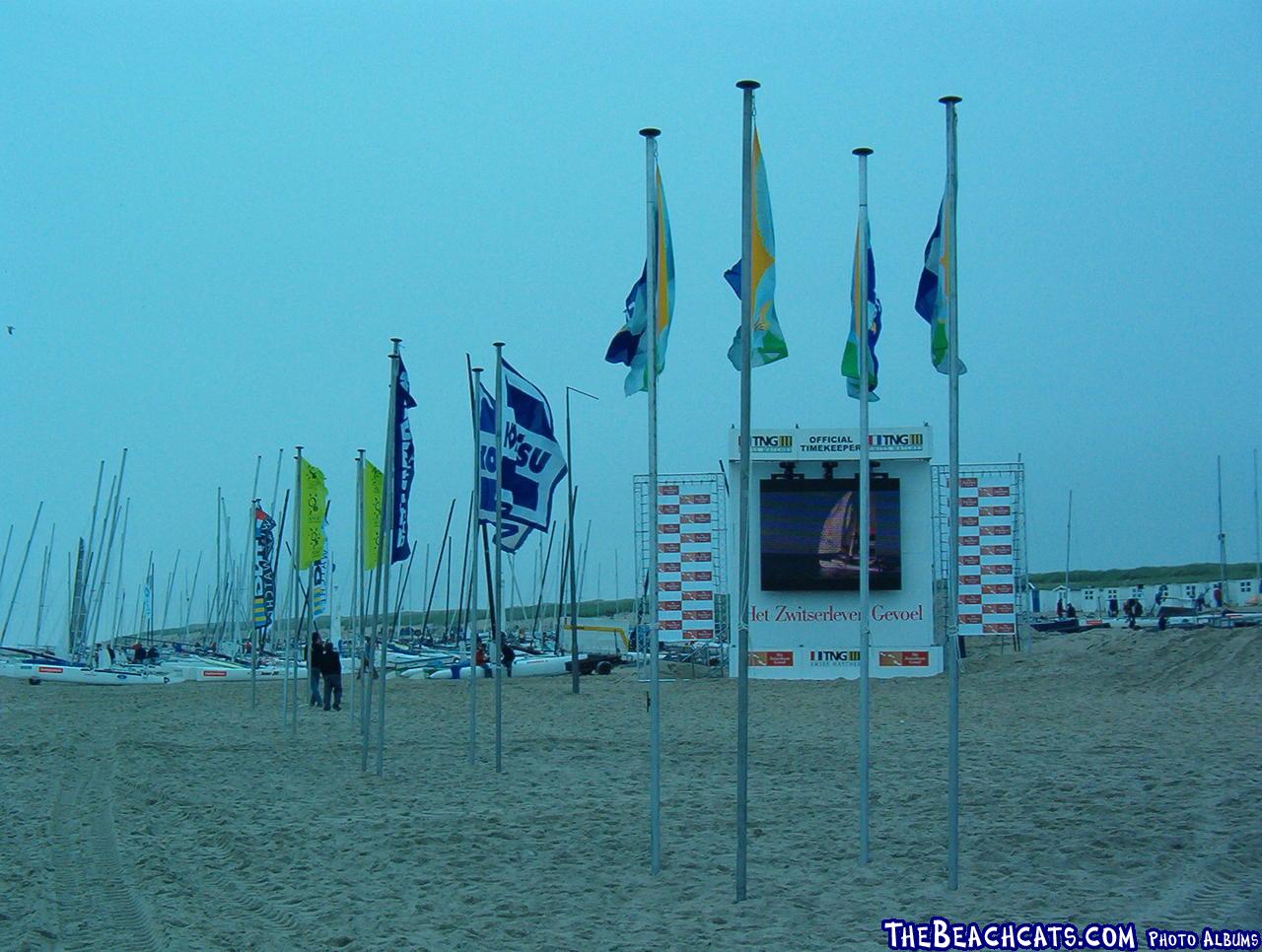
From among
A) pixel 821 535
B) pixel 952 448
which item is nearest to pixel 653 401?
pixel 952 448

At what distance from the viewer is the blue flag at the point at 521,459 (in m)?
16.2

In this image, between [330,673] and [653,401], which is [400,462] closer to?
[653,401]

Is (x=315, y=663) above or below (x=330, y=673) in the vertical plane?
above

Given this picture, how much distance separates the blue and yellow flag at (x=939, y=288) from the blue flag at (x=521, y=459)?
6659mm

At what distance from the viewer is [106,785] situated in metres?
17.0

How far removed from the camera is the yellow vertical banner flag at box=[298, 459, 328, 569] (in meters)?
23.6

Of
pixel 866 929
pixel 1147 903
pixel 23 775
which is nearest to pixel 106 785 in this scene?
pixel 23 775

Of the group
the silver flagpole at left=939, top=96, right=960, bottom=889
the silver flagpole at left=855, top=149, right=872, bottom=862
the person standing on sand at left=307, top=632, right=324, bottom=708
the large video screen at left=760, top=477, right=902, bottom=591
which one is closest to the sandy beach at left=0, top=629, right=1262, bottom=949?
the silver flagpole at left=939, top=96, right=960, bottom=889

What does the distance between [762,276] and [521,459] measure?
7.14 meters

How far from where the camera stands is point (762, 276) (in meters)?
9.73

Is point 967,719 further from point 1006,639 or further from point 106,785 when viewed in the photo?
point 1006,639

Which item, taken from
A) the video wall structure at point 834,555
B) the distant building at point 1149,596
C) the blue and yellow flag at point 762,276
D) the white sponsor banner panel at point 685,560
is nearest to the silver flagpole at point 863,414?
the blue and yellow flag at point 762,276

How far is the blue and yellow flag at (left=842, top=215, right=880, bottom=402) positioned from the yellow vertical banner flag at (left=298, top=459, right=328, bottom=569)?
575 inches

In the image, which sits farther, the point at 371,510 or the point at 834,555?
the point at 834,555
